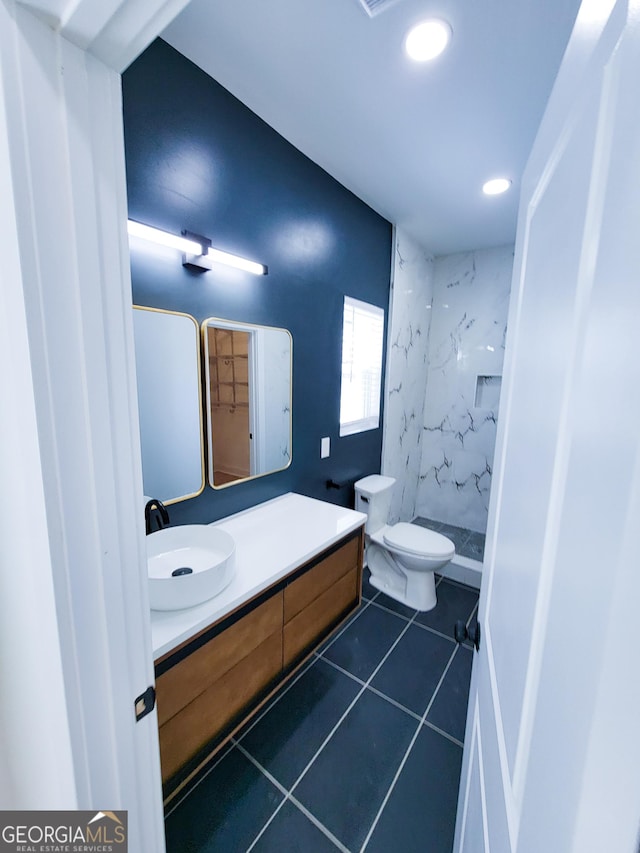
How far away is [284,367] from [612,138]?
158 centimetres

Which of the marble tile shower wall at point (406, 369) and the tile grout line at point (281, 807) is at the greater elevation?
the marble tile shower wall at point (406, 369)

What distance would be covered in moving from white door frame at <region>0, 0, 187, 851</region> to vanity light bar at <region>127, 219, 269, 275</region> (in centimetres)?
72

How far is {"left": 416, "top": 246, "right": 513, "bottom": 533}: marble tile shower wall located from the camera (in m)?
2.92

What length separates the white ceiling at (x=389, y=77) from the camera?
106 centimetres

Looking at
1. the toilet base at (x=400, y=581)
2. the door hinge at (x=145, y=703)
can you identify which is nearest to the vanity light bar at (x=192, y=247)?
the door hinge at (x=145, y=703)

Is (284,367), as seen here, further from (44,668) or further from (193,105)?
(44,668)

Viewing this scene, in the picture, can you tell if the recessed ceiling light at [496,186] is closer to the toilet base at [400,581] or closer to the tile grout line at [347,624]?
the toilet base at [400,581]

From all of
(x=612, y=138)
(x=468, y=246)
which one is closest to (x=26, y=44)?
(x=612, y=138)

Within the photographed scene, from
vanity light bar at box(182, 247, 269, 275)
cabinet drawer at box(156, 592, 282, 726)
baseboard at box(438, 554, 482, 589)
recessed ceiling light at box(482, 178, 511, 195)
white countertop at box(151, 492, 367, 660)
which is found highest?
recessed ceiling light at box(482, 178, 511, 195)

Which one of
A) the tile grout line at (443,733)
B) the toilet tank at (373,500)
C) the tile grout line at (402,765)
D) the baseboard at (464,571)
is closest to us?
the tile grout line at (402,765)

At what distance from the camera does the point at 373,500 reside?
2369mm

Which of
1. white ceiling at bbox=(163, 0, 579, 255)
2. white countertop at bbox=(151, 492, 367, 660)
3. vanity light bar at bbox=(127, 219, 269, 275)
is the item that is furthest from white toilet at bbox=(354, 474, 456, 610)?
white ceiling at bbox=(163, 0, 579, 255)

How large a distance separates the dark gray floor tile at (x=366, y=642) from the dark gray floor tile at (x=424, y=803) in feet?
1.32

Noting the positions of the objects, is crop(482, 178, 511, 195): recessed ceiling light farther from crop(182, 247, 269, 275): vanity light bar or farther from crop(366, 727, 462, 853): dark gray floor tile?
crop(366, 727, 462, 853): dark gray floor tile
